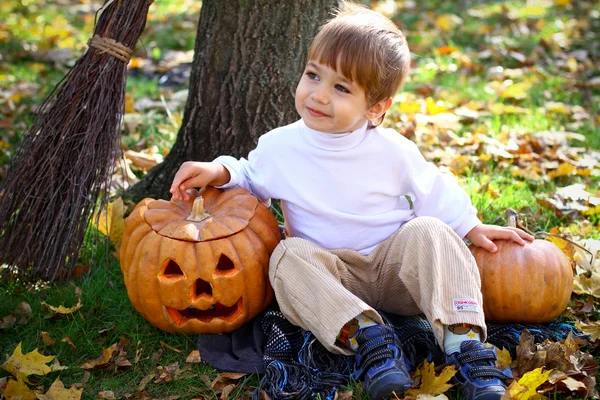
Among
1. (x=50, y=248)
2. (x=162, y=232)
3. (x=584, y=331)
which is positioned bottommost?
(x=584, y=331)

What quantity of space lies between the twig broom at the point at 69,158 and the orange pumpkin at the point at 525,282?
1.71 m

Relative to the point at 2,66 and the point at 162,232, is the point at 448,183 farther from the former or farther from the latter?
the point at 2,66

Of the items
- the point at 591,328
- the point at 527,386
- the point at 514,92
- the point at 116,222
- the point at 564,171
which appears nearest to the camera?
the point at 527,386

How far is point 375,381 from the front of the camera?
2.25 m

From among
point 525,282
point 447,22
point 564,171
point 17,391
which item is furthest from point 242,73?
point 447,22

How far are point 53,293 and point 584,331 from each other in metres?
2.21

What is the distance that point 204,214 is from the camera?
2.76 metres

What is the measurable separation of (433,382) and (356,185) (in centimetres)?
83

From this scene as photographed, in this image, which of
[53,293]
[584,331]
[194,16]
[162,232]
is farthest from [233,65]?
[194,16]

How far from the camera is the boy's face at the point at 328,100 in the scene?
2.55m

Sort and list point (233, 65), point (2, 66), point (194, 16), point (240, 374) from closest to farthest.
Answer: point (240, 374) → point (233, 65) → point (2, 66) → point (194, 16)

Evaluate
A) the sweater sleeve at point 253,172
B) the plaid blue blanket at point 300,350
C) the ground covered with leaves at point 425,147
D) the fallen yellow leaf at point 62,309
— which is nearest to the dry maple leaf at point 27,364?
the ground covered with leaves at point 425,147

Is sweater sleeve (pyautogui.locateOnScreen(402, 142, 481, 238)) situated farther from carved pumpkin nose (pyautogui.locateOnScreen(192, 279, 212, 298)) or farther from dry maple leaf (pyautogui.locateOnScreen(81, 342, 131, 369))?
dry maple leaf (pyautogui.locateOnScreen(81, 342, 131, 369))

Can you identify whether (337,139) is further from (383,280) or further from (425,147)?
(425,147)
